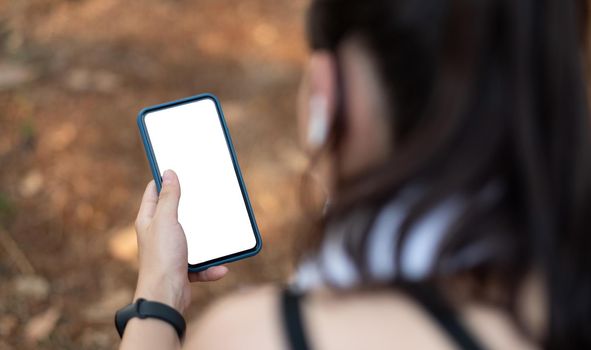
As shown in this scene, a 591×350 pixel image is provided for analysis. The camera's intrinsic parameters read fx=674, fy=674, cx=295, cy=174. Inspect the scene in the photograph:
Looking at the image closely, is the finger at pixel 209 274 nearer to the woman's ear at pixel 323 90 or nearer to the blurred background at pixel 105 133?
the woman's ear at pixel 323 90

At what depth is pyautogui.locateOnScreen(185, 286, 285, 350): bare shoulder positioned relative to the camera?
905mm

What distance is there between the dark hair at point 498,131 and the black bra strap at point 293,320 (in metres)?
0.11

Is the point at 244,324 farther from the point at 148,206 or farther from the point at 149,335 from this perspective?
the point at 148,206

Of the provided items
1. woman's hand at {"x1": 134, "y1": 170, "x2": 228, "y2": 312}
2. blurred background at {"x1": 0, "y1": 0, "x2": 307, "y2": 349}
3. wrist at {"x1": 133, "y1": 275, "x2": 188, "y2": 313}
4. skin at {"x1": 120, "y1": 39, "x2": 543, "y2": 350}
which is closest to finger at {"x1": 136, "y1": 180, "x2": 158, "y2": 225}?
woman's hand at {"x1": 134, "y1": 170, "x2": 228, "y2": 312}

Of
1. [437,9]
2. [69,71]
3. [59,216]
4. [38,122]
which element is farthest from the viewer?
[69,71]

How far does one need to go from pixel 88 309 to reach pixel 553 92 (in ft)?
5.80

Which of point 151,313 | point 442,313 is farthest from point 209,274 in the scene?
point 442,313

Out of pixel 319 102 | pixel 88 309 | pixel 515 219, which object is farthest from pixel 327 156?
pixel 88 309

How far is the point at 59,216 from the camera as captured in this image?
2.41 metres

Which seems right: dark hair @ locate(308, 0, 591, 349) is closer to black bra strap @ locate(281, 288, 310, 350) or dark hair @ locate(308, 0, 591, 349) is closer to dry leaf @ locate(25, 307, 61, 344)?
black bra strap @ locate(281, 288, 310, 350)

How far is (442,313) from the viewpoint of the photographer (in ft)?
2.88

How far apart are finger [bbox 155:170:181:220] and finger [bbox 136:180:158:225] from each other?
4 centimetres

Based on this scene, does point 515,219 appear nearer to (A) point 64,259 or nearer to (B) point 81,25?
(A) point 64,259

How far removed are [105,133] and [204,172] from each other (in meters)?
1.27
